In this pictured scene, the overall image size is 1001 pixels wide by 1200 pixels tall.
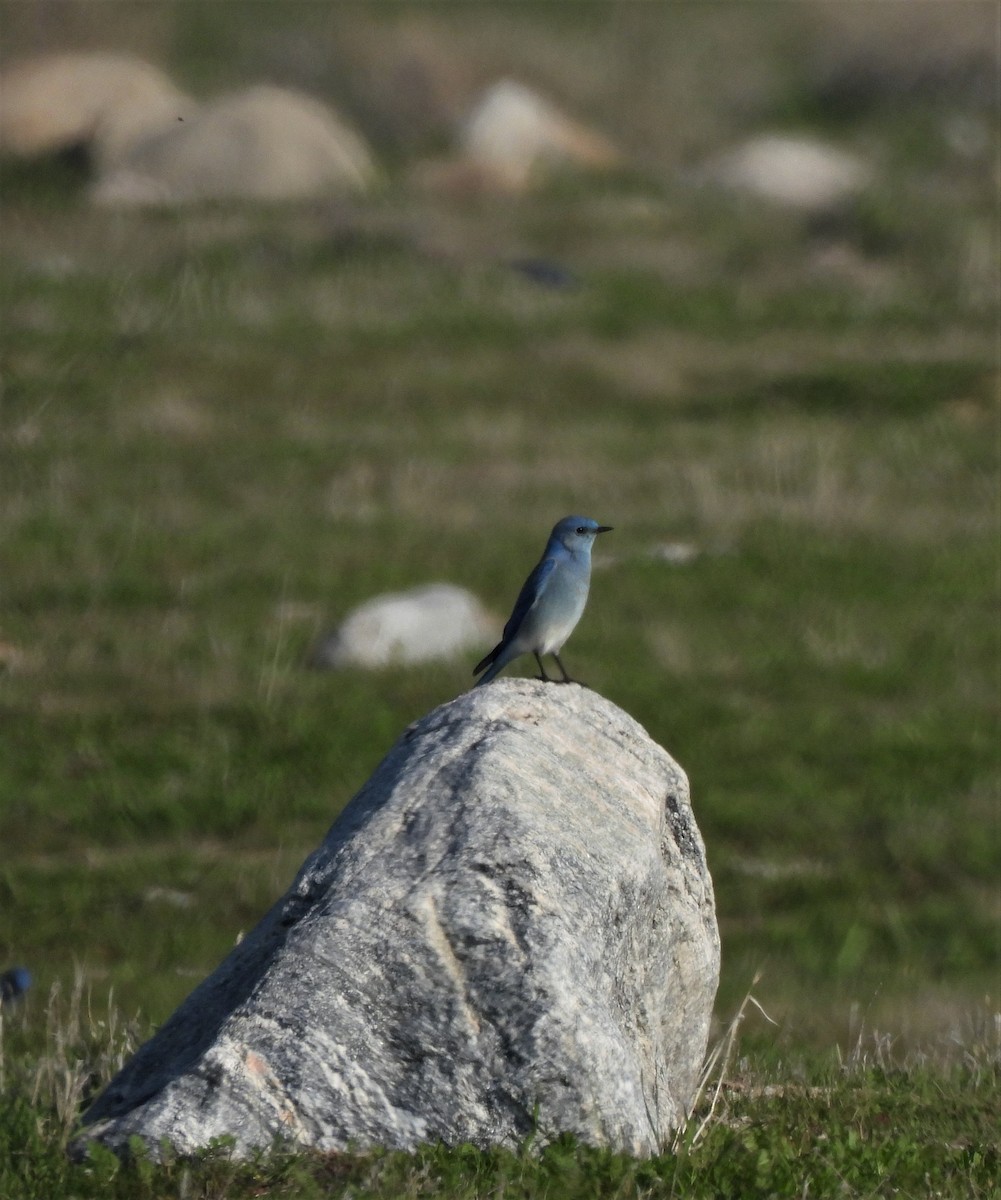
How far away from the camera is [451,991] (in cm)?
604

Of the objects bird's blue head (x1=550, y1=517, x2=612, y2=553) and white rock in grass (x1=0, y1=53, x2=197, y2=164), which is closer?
bird's blue head (x1=550, y1=517, x2=612, y2=553)

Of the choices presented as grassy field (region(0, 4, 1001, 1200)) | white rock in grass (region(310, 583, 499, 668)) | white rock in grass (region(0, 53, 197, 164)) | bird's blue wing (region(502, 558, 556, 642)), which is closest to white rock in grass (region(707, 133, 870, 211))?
grassy field (region(0, 4, 1001, 1200))

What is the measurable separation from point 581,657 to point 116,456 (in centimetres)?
775

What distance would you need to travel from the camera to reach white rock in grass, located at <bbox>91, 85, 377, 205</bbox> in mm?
32031

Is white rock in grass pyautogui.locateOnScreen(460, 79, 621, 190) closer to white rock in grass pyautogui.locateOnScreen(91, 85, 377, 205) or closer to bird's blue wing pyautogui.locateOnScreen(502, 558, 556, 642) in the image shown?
white rock in grass pyautogui.locateOnScreen(91, 85, 377, 205)

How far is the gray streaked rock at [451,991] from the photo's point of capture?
5.99 m

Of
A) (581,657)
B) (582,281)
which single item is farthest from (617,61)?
(581,657)

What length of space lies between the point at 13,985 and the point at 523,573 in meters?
8.75

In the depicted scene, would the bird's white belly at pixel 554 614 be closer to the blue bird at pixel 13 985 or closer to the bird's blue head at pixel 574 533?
the bird's blue head at pixel 574 533

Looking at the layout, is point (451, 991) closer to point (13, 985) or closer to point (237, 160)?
point (13, 985)

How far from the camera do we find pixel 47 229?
30.6m

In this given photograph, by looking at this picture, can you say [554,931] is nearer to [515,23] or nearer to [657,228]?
[657,228]

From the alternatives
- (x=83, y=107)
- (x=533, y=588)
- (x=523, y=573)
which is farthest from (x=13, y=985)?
(x=83, y=107)

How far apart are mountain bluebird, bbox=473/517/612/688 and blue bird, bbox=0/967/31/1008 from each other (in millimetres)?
3779
